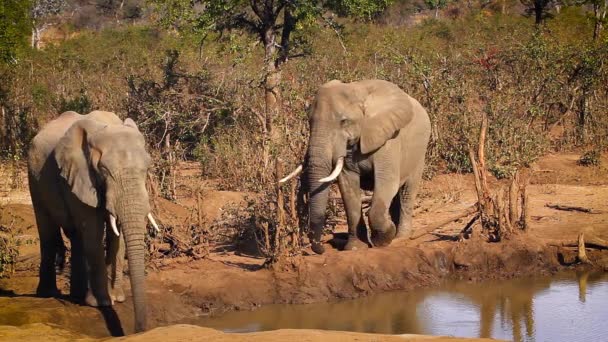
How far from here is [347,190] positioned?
11289 mm

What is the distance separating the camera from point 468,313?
9.94 metres

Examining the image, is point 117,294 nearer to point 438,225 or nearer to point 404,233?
point 404,233

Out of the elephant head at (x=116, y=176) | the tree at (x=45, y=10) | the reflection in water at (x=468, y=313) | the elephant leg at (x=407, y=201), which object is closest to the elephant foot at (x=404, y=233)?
the elephant leg at (x=407, y=201)

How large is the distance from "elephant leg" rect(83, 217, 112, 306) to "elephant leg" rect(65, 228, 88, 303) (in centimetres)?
28

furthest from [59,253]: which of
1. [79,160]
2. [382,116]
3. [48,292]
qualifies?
[382,116]

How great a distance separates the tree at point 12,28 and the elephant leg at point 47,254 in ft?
25.9

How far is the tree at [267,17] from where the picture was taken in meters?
16.3

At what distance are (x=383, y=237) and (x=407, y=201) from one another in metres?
1.12

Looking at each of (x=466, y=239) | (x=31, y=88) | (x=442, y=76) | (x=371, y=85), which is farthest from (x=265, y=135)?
(x=31, y=88)

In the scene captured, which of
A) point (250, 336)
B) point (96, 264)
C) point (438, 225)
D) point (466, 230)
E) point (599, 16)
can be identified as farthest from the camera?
point (599, 16)

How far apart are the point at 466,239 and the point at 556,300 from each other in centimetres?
159

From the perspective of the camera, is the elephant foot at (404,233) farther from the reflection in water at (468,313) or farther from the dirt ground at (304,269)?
the reflection in water at (468,313)

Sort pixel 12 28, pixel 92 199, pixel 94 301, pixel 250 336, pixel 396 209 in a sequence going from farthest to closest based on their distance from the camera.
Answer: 1. pixel 12 28
2. pixel 396 209
3. pixel 94 301
4. pixel 92 199
5. pixel 250 336

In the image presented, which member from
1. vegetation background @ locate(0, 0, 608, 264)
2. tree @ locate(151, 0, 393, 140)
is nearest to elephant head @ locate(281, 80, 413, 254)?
vegetation background @ locate(0, 0, 608, 264)
